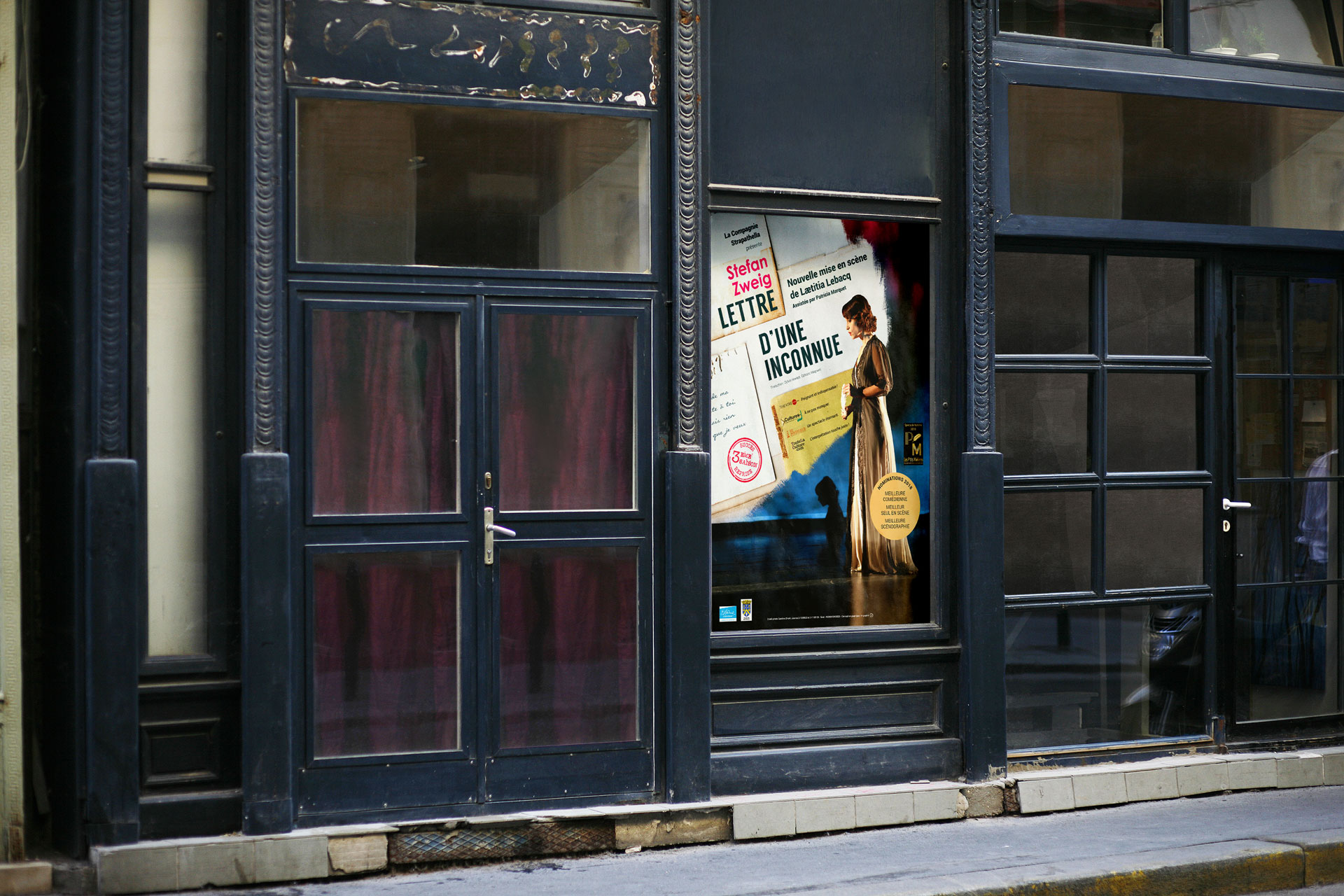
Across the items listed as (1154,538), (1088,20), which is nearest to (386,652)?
(1154,538)

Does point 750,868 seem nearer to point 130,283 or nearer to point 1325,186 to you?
point 130,283

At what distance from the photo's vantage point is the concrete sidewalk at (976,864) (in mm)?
5016

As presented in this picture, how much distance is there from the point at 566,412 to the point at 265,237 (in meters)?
1.47

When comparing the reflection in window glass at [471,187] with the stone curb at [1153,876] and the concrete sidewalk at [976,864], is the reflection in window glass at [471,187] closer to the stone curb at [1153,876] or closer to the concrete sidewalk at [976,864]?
the concrete sidewalk at [976,864]

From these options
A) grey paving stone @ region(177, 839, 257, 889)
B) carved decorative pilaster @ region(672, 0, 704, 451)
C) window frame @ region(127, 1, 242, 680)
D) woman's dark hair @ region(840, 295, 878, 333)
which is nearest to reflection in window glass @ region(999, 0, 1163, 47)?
woman's dark hair @ region(840, 295, 878, 333)

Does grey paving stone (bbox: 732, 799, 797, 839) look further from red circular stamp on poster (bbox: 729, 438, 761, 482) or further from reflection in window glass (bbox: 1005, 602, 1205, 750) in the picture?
red circular stamp on poster (bbox: 729, 438, 761, 482)

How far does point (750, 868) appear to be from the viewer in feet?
17.3

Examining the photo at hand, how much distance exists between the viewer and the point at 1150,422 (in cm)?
664

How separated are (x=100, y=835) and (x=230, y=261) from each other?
7.69ft

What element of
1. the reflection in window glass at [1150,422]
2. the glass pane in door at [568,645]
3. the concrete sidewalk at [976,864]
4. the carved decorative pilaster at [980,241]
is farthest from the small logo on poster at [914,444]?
the concrete sidewalk at [976,864]

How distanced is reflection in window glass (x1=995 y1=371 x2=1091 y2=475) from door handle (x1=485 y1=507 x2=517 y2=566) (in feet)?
8.61

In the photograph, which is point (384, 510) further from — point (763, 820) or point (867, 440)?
point (867, 440)

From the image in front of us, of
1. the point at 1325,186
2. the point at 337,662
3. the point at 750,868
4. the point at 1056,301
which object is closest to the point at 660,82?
the point at 1056,301


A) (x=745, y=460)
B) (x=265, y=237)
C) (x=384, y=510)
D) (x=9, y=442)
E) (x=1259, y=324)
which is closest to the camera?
(x=9, y=442)
